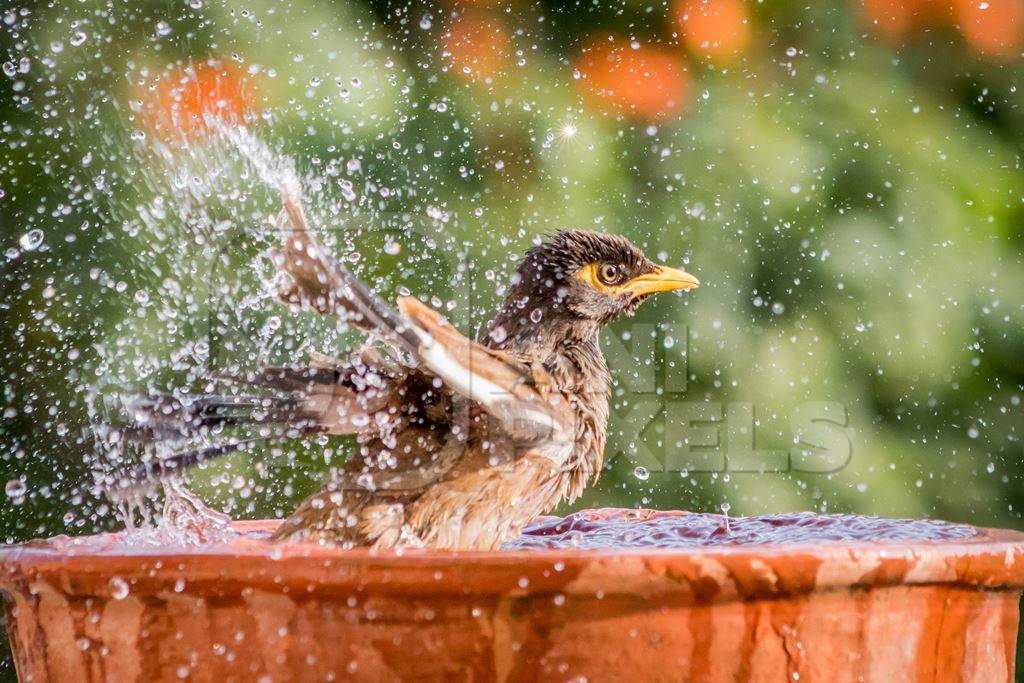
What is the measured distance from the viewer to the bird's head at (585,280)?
2.73 m

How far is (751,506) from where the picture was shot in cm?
305

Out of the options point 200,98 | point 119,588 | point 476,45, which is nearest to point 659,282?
point 476,45

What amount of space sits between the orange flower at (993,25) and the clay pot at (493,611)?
2.15 m

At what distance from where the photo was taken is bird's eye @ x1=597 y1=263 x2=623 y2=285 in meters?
2.80

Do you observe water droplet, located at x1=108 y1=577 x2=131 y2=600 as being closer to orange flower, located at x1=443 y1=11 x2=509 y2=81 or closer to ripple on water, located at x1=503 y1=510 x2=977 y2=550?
ripple on water, located at x1=503 y1=510 x2=977 y2=550

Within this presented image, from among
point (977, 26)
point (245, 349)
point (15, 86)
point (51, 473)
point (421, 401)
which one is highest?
point (977, 26)

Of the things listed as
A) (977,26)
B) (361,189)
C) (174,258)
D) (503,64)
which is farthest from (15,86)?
(977,26)

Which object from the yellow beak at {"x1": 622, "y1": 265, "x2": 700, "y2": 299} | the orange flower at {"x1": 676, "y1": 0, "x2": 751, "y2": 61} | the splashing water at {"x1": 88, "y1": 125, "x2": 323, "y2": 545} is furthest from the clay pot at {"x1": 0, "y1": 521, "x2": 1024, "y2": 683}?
the orange flower at {"x1": 676, "y1": 0, "x2": 751, "y2": 61}

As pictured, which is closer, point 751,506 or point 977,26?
point 751,506

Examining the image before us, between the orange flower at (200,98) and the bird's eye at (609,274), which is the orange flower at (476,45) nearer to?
the orange flower at (200,98)

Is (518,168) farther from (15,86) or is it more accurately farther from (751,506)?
(15,86)

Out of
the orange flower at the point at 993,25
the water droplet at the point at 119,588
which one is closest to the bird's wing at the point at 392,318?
the water droplet at the point at 119,588

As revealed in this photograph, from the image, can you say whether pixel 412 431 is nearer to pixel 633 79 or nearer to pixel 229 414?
pixel 229 414

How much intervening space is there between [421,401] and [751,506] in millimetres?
1266
